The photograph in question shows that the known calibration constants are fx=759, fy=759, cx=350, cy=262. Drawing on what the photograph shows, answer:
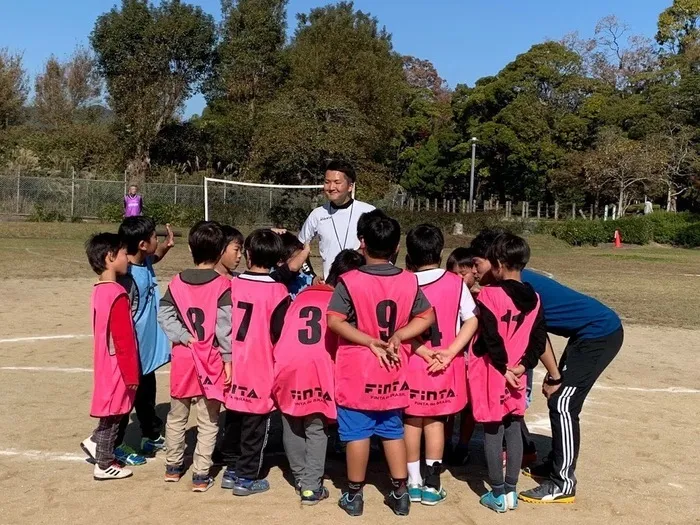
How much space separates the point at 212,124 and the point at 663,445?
43301 millimetres

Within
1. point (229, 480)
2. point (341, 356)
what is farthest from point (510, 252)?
point (229, 480)

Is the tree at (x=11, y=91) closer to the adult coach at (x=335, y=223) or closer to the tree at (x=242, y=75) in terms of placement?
the tree at (x=242, y=75)

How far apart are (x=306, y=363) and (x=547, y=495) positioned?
1.72 metres

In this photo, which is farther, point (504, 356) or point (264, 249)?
point (264, 249)

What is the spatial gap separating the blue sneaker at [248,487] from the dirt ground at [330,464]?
0.21 feet

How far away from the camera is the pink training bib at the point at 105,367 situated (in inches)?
184

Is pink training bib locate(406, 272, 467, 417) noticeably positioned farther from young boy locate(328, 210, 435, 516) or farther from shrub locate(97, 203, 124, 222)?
shrub locate(97, 203, 124, 222)

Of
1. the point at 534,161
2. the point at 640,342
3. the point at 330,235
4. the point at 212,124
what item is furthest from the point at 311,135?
the point at 330,235

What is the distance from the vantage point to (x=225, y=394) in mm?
4629

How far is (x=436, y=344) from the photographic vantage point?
4457 millimetres

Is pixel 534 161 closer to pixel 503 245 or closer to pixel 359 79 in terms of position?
pixel 359 79

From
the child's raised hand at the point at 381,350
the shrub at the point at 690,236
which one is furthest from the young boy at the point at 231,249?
the shrub at the point at 690,236

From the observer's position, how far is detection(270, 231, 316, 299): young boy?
488cm

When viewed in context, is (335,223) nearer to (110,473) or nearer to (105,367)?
(105,367)
